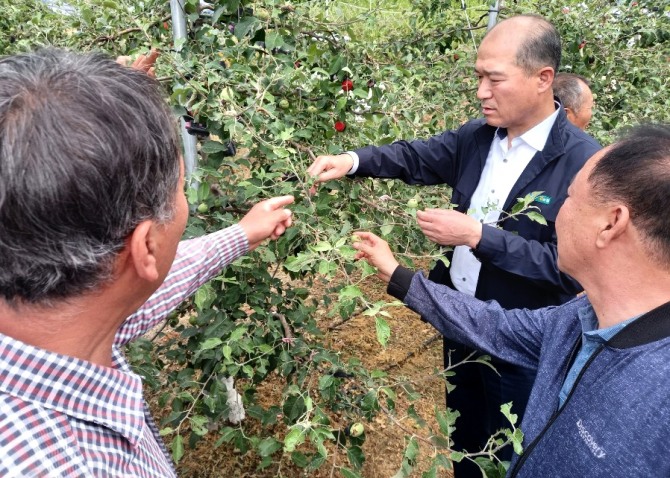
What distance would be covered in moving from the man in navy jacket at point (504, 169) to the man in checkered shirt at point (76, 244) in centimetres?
90

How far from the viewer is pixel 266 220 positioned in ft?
4.45

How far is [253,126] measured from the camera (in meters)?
1.43

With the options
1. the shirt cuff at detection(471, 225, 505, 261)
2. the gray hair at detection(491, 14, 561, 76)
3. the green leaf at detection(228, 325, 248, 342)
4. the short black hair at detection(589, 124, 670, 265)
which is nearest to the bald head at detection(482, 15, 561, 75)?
the gray hair at detection(491, 14, 561, 76)

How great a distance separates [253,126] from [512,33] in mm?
1084

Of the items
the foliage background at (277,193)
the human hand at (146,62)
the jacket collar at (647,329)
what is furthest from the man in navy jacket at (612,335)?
the human hand at (146,62)

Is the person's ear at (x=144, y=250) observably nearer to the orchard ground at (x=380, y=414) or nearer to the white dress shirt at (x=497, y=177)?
the orchard ground at (x=380, y=414)

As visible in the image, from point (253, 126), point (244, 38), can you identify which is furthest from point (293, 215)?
point (244, 38)

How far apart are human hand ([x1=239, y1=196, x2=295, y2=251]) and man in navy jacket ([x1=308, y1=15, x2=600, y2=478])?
0.84 ft

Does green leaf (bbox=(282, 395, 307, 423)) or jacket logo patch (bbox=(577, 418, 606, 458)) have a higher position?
jacket logo patch (bbox=(577, 418, 606, 458))

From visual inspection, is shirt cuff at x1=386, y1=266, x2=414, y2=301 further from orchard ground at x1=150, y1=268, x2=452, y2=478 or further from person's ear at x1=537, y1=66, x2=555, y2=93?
person's ear at x1=537, y1=66, x2=555, y2=93

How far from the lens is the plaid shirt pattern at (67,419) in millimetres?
618

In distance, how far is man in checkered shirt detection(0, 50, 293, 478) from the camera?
0.61m

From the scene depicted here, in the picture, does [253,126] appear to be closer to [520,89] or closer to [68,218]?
[68,218]

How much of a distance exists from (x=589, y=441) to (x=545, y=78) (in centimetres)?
134
